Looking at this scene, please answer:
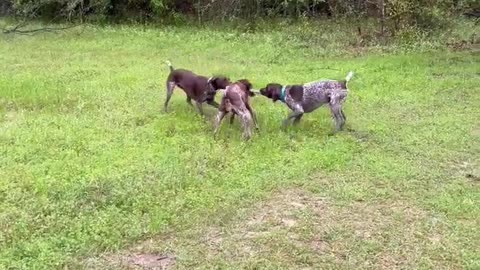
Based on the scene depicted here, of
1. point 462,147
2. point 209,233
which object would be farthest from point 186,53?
point 209,233

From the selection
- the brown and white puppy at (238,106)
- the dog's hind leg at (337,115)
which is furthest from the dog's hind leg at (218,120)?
the dog's hind leg at (337,115)

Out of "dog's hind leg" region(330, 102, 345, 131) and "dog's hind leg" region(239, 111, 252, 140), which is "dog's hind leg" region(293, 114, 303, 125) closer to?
"dog's hind leg" region(330, 102, 345, 131)

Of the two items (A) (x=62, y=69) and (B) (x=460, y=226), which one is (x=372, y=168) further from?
(A) (x=62, y=69)

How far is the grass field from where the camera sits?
4852mm

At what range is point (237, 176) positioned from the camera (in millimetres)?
6164

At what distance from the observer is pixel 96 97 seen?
8883 millimetres

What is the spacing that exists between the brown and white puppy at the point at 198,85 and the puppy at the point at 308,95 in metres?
0.58

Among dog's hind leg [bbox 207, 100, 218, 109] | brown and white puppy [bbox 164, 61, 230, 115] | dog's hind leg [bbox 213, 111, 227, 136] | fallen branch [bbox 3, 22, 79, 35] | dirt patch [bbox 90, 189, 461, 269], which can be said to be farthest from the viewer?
fallen branch [bbox 3, 22, 79, 35]

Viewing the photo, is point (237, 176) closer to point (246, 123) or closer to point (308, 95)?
point (246, 123)

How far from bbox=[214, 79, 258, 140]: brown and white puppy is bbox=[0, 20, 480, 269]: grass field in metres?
0.18

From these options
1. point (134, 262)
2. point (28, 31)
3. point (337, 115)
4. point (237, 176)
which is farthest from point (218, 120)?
point (28, 31)

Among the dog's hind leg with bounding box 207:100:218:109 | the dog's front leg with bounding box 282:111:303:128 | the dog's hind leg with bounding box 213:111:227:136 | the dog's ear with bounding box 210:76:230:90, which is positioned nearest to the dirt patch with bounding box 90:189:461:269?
the dog's hind leg with bounding box 213:111:227:136

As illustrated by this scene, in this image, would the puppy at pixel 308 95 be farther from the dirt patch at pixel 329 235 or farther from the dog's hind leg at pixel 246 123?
the dirt patch at pixel 329 235

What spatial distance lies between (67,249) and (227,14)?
10965mm
